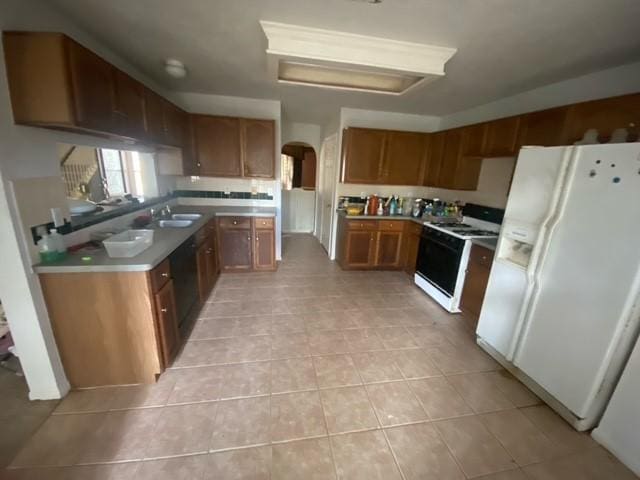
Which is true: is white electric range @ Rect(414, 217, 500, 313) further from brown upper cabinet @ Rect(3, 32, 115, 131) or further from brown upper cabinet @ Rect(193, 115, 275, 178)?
brown upper cabinet @ Rect(3, 32, 115, 131)

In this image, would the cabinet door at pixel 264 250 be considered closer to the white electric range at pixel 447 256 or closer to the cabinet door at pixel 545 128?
the white electric range at pixel 447 256

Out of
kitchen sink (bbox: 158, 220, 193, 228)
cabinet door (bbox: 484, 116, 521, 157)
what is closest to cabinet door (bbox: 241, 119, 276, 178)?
kitchen sink (bbox: 158, 220, 193, 228)

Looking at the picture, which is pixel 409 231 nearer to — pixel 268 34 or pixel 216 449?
pixel 268 34

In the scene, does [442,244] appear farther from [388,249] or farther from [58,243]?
[58,243]

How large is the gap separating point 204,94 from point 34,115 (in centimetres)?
257

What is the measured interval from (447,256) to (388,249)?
112 centimetres

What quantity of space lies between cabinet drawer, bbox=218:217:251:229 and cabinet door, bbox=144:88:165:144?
1160mm

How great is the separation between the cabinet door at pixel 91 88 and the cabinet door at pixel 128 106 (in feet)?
0.25

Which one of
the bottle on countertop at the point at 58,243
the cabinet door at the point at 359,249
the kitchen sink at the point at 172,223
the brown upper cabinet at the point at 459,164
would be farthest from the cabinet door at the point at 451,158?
the bottle on countertop at the point at 58,243

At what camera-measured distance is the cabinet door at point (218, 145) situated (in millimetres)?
3459

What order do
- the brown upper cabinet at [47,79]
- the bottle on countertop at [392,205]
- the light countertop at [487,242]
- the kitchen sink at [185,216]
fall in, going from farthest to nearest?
1. the bottle on countertop at [392,205]
2. the kitchen sink at [185,216]
3. the light countertop at [487,242]
4. the brown upper cabinet at [47,79]

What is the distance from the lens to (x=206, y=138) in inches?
138

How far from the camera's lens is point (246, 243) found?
11.8ft

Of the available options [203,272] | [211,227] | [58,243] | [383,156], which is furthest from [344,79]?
[58,243]
